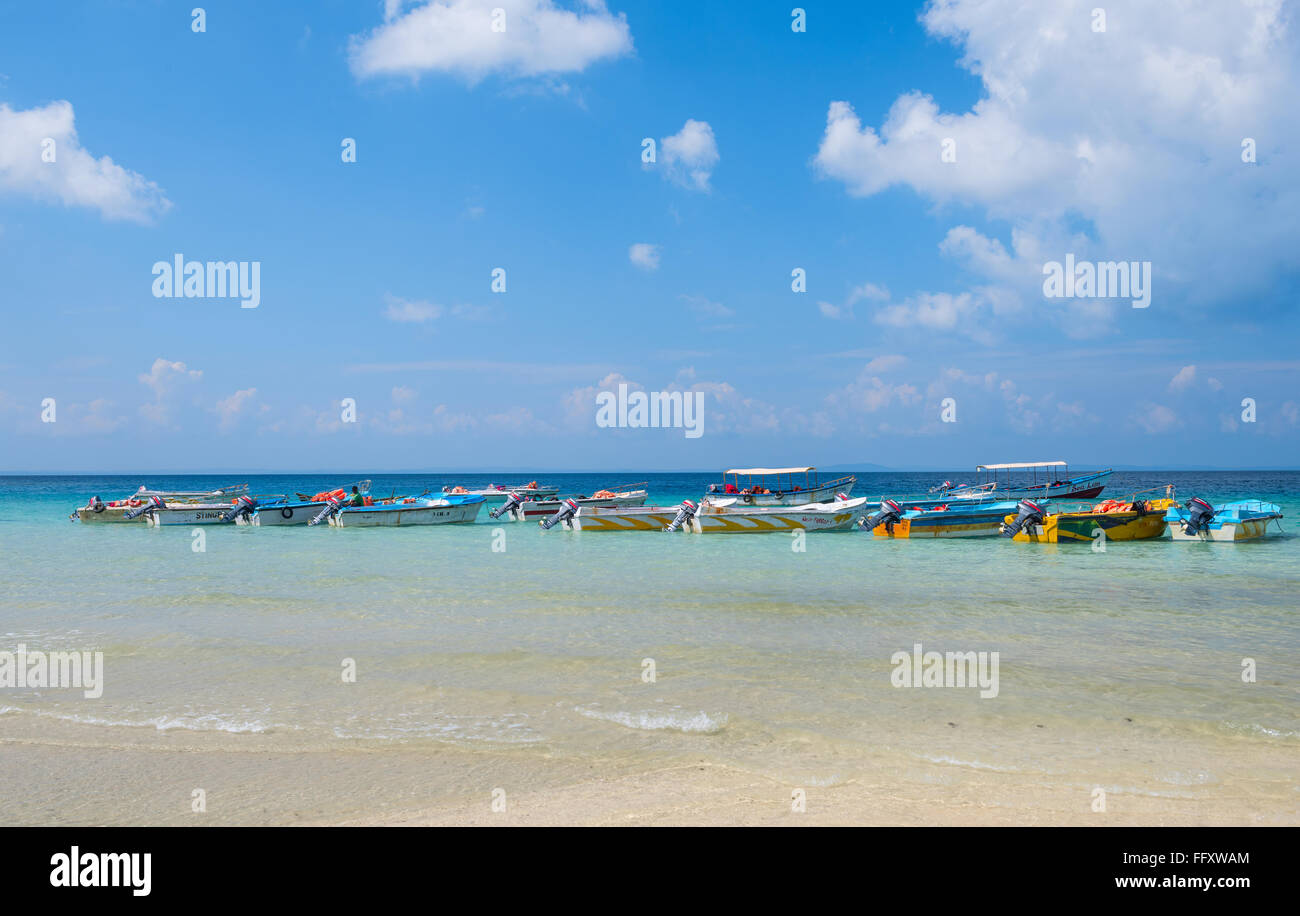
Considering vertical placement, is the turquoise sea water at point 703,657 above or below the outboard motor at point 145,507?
below

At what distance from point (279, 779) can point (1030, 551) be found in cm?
2906

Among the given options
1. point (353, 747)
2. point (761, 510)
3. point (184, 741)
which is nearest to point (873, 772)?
point (353, 747)

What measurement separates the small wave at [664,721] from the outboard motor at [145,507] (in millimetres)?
47505

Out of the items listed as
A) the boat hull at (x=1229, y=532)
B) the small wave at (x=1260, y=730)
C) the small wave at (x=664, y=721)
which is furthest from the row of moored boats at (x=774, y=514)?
the small wave at (x=664, y=721)

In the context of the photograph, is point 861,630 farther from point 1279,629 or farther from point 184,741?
point 184,741

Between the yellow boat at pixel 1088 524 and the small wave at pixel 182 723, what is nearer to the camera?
the small wave at pixel 182 723

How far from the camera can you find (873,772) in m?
7.14

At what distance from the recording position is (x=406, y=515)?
45.9m

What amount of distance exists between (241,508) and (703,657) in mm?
42527

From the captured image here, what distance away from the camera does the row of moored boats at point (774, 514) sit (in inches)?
1297

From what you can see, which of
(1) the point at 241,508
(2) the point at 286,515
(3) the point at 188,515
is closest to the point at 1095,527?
(2) the point at 286,515

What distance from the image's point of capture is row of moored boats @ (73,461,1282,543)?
108ft

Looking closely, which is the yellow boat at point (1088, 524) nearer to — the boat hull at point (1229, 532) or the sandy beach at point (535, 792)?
the boat hull at point (1229, 532)

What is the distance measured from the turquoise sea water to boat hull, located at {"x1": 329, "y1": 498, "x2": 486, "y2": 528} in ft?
60.1
